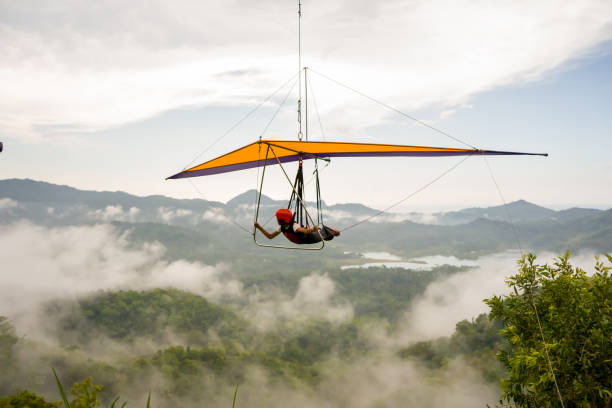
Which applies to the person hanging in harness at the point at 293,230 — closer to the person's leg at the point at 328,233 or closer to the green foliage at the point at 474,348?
the person's leg at the point at 328,233

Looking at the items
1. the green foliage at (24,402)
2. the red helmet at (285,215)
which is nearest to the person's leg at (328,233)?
the red helmet at (285,215)

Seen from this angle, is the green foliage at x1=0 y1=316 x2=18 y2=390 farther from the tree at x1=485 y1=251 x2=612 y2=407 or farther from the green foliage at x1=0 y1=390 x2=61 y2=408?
the tree at x1=485 y1=251 x2=612 y2=407

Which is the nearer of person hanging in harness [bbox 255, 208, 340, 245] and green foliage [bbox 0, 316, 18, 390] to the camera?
person hanging in harness [bbox 255, 208, 340, 245]

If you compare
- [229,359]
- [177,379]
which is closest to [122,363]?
[177,379]

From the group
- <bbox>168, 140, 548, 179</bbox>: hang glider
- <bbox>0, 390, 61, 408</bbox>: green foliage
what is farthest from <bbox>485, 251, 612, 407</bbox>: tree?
<bbox>0, 390, 61, 408</bbox>: green foliage

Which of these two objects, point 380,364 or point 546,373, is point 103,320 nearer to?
point 380,364

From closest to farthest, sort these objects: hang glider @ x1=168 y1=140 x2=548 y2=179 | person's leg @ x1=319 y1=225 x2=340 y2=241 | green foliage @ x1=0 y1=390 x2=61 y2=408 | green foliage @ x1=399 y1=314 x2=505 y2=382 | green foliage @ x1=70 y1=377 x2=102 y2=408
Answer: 1. hang glider @ x1=168 y1=140 x2=548 y2=179
2. person's leg @ x1=319 y1=225 x2=340 y2=241
3. green foliage @ x1=0 y1=390 x2=61 y2=408
4. green foliage @ x1=70 y1=377 x2=102 y2=408
5. green foliage @ x1=399 y1=314 x2=505 y2=382
